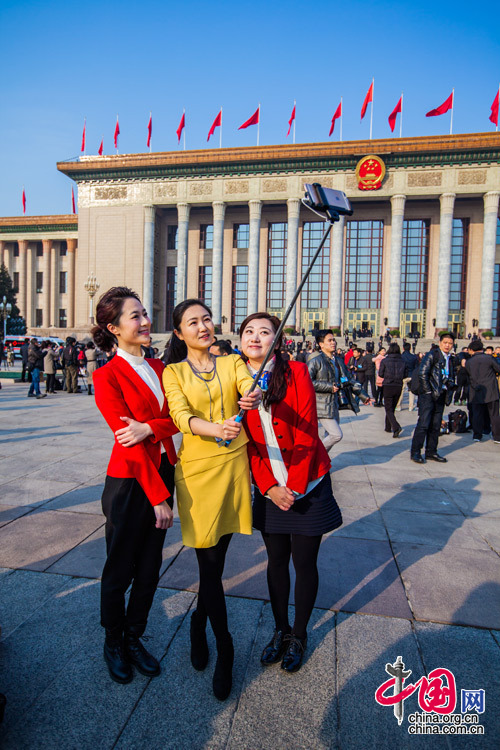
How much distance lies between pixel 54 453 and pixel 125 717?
5.26 meters

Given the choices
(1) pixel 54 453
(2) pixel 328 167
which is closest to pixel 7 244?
(2) pixel 328 167

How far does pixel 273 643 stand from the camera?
238 centimetres

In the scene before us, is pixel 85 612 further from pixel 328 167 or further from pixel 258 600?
pixel 328 167

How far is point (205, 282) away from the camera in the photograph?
42.0m

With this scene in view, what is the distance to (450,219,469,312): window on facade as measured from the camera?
3828cm

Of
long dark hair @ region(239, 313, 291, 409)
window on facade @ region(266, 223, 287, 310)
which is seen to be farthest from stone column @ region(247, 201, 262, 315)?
long dark hair @ region(239, 313, 291, 409)

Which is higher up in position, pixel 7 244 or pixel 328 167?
pixel 328 167

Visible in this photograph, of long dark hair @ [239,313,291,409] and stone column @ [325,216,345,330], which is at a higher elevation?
stone column @ [325,216,345,330]

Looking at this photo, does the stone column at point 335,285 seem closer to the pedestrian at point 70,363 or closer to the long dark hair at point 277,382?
the pedestrian at point 70,363

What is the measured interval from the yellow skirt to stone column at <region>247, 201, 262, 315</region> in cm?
3581

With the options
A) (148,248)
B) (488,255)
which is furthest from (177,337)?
(148,248)

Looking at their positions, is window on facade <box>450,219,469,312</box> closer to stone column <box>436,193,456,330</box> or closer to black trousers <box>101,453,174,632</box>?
stone column <box>436,193,456,330</box>

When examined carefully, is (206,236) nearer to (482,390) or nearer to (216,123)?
(216,123)

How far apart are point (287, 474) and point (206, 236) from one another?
42466mm
